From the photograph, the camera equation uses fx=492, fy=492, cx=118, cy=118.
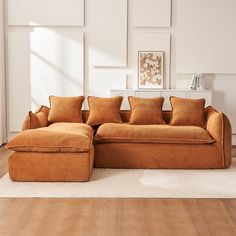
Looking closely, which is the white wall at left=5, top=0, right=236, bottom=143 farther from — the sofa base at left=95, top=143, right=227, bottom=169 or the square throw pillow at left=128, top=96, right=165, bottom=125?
the sofa base at left=95, top=143, right=227, bottom=169

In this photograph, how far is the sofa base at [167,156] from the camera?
5621 mm

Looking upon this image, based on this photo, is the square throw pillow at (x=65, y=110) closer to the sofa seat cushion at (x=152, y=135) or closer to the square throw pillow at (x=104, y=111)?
the square throw pillow at (x=104, y=111)

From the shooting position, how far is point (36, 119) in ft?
19.1

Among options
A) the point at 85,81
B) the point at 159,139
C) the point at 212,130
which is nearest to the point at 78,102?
the point at 85,81

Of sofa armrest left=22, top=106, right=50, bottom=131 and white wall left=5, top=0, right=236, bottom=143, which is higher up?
white wall left=5, top=0, right=236, bottom=143

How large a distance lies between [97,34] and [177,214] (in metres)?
4.17

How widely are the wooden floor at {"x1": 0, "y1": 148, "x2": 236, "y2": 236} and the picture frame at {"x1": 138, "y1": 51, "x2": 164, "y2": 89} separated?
340 centimetres

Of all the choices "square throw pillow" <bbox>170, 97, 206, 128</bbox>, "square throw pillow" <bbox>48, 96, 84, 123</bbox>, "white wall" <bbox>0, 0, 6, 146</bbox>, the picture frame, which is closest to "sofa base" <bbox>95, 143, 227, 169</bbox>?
"square throw pillow" <bbox>170, 97, 206, 128</bbox>

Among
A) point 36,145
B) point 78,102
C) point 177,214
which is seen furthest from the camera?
point 78,102

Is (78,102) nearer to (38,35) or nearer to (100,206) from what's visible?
(38,35)

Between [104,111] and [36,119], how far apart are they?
3.31 ft

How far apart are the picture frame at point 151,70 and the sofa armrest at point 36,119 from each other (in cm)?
163

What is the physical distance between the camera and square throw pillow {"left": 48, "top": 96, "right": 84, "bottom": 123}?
21.2ft

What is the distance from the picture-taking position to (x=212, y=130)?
18.9 feet
